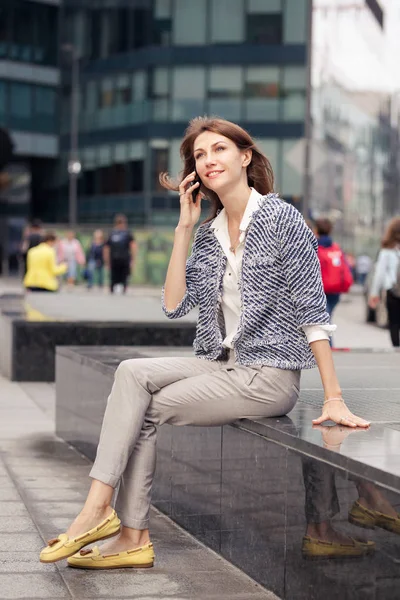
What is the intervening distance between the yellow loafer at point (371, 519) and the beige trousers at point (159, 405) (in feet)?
3.55

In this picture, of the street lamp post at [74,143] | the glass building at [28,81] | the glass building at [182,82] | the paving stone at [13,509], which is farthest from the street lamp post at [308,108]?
the glass building at [28,81]

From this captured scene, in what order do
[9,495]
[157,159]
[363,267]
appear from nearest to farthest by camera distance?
[9,495] < [363,267] < [157,159]

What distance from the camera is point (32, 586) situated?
462 centimetres

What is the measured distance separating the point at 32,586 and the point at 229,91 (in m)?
55.3

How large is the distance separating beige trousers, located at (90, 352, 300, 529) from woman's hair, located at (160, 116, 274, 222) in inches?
31.9

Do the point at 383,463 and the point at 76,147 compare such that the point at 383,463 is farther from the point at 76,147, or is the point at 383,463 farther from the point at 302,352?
the point at 76,147

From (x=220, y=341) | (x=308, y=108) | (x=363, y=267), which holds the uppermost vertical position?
(x=308, y=108)

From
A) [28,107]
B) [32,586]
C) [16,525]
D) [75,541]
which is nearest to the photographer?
[32,586]

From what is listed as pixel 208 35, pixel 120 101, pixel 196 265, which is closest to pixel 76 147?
pixel 120 101

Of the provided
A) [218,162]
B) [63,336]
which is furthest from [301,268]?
[63,336]

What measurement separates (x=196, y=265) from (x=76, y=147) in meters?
59.3

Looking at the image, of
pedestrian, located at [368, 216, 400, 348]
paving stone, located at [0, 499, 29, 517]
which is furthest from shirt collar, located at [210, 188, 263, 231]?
pedestrian, located at [368, 216, 400, 348]

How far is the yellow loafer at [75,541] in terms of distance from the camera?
15.5 ft

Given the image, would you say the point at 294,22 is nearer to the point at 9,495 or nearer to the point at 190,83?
the point at 190,83
